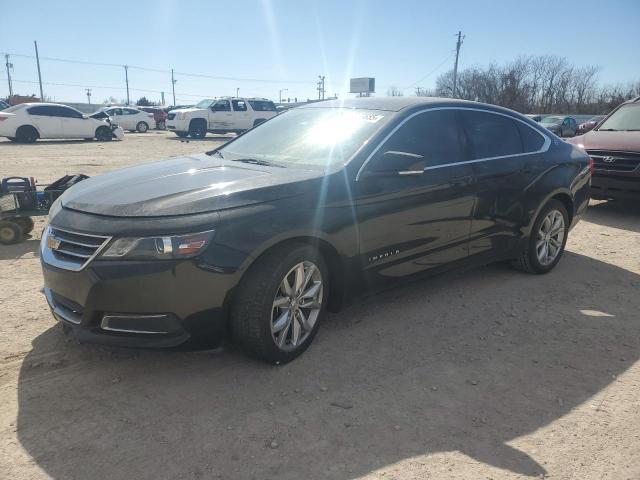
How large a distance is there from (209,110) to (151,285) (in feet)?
79.7

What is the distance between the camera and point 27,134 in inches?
791

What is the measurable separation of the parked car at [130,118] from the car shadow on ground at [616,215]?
2789cm

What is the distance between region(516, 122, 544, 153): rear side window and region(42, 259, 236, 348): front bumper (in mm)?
3402

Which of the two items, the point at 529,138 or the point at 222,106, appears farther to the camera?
the point at 222,106

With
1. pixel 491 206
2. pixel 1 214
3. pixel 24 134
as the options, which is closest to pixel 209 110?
pixel 24 134

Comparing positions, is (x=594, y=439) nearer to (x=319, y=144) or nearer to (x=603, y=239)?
(x=319, y=144)

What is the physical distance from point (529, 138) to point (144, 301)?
13.0 ft

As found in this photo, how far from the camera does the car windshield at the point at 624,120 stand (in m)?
8.98

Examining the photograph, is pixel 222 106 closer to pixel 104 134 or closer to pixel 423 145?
pixel 104 134

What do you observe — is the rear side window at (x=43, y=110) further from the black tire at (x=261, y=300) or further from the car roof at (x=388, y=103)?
the black tire at (x=261, y=300)

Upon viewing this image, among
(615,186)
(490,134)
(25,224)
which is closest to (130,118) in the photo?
(25,224)

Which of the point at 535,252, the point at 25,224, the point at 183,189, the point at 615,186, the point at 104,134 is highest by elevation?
the point at 104,134

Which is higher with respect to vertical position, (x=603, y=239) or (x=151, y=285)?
(x=151, y=285)

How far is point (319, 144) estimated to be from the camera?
390 cm
